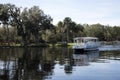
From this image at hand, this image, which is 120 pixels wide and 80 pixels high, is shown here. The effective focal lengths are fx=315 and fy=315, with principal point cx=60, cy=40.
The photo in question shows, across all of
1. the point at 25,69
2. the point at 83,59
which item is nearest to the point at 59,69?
the point at 25,69

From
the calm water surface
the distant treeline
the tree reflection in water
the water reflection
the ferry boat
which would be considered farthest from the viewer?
the distant treeline

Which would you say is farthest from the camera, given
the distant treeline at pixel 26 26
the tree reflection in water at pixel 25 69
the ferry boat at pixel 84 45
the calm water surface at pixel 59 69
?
the distant treeline at pixel 26 26

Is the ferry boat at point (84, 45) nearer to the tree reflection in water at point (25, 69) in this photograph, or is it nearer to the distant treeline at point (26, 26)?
the tree reflection in water at point (25, 69)

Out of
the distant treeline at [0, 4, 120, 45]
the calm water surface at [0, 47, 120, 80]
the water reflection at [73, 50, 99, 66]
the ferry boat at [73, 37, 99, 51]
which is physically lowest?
the calm water surface at [0, 47, 120, 80]

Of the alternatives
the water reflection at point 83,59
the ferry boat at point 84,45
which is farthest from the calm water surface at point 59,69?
the ferry boat at point 84,45

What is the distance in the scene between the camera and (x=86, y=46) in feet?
255

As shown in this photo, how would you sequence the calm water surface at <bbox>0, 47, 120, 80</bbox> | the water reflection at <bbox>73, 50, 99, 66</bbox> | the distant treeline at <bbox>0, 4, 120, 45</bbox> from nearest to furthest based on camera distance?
the calm water surface at <bbox>0, 47, 120, 80</bbox>, the water reflection at <bbox>73, 50, 99, 66</bbox>, the distant treeline at <bbox>0, 4, 120, 45</bbox>

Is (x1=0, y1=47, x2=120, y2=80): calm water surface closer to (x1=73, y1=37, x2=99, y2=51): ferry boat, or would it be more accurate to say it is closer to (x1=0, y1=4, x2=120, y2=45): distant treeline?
(x1=73, y1=37, x2=99, y2=51): ferry boat

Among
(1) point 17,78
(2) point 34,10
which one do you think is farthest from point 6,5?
(1) point 17,78

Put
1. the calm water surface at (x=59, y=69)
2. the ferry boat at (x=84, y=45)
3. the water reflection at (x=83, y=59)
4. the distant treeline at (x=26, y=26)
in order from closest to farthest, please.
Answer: the calm water surface at (x=59, y=69)
the water reflection at (x=83, y=59)
the ferry boat at (x=84, y=45)
the distant treeline at (x=26, y=26)

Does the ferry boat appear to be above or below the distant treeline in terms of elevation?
below

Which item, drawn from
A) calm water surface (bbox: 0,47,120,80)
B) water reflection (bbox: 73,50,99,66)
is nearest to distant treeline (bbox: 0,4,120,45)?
water reflection (bbox: 73,50,99,66)

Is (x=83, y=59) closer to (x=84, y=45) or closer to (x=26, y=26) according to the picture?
(x=84, y=45)

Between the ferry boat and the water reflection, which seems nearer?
the water reflection
